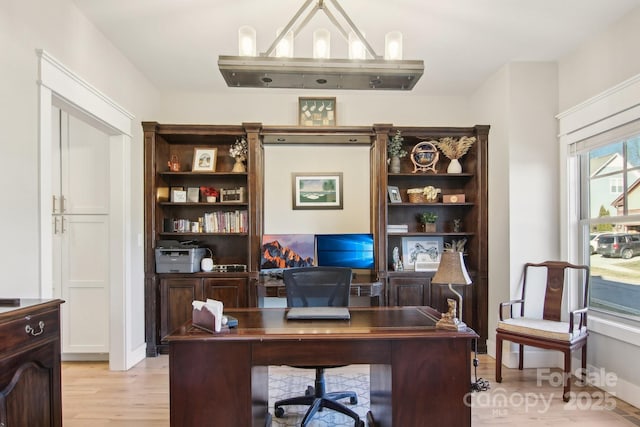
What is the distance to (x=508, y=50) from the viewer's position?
327 centimetres

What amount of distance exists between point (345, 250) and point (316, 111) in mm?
1541

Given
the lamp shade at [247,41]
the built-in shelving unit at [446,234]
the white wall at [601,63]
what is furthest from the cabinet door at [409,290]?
the lamp shade at [247,41]

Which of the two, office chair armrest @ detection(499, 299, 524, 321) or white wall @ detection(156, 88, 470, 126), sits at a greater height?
white wall @ detection(156, 88, 470, 126)

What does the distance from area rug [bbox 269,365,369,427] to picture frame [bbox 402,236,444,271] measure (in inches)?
50.0

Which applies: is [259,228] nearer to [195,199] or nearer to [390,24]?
[195,199]

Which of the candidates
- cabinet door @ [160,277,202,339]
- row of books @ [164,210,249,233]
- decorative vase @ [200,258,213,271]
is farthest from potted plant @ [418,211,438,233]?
cabinet door @ [160,277,202,339]

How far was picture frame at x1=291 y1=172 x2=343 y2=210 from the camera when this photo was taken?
419 centimetres

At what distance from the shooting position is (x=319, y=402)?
7.93 feet

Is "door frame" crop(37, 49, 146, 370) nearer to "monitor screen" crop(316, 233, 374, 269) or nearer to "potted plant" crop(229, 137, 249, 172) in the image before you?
"potted plant" crop(229, 137, 249, 172)

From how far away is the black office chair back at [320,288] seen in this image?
264cm

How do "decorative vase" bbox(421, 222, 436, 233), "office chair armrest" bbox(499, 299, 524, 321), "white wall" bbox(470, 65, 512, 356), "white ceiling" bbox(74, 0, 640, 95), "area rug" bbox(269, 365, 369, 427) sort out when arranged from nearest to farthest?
1. "area rug" bbox(269, 365, 369, 427)
2. "white ceiling" bbox(74, 0, 640, 95)
3. "office chair armrest" bbox(499, 299, 524, 321)
4. "white wall" bbox(470, 65, 512, 356)
5. "decorative vase" bbox(421, 222, 436, 233)

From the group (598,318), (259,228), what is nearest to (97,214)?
(259,228)

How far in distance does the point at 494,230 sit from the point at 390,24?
2.17 meters

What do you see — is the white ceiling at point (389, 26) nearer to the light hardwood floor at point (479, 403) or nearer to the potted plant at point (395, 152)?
the potted plant at point (395, 152)
